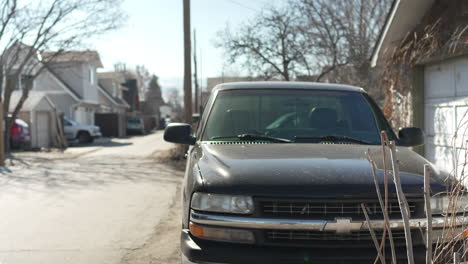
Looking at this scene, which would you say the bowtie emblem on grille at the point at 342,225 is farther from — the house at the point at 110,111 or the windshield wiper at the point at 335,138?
the house at the point at 110,111

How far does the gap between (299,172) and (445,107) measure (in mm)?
5836

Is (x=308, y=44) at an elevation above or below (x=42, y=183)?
above

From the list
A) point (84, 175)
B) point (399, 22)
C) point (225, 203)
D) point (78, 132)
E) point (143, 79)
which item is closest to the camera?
point (225, 203)

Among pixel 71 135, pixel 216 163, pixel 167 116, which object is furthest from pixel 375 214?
pixel 167 116

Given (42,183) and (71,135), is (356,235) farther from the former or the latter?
(71,135)

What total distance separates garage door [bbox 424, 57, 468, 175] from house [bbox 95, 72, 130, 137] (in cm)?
3116

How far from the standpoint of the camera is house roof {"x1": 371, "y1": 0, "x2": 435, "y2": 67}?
26.3 feet

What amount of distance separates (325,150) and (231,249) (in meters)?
1.14

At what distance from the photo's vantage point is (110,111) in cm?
4406

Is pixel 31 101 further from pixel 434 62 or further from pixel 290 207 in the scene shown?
pixel 290 207

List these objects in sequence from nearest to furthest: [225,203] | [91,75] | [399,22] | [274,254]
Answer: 1. [274,254]
2. [225,203]
3. [399,22]
4. [91,75]

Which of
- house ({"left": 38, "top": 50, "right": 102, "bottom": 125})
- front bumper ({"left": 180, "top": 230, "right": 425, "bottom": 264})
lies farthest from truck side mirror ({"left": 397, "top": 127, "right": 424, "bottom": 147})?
house ({"left": 38, "top": 50, "right": 102, "bottom": 125})

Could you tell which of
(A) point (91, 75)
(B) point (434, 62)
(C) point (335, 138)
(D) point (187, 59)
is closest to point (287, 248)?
(C) point (335, 138)

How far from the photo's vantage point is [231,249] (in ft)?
9.06
